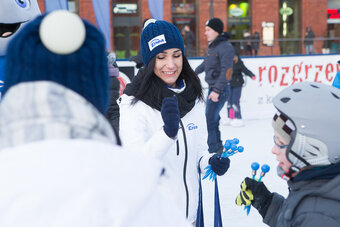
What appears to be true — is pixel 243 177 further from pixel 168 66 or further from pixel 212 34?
pixel 168 66

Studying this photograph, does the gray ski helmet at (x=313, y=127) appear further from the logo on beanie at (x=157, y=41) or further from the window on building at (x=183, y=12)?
the window on building at (x=183, y=12)

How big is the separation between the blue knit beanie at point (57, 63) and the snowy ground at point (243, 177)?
2558 mm

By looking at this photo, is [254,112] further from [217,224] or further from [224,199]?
[217,224]

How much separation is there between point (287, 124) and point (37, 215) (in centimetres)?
93

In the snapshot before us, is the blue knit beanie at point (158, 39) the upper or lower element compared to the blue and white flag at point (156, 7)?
lower

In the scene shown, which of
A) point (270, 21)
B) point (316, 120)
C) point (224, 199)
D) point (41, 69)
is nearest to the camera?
point (41, 69)

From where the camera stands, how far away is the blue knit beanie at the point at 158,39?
76.2 inches

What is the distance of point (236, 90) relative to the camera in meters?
7.00

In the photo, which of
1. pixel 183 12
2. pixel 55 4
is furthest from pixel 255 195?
pixel 183 12

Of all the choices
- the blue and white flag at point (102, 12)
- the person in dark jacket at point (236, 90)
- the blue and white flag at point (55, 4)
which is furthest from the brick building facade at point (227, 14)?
the blue and white flag at point (55, 4)

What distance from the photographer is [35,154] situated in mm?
573

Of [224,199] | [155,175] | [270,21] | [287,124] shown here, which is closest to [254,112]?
[224,199]

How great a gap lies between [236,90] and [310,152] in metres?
5.83

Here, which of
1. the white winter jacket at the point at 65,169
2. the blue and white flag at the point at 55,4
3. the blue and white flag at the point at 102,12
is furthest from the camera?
the blue and white flag at the point at 102,12
